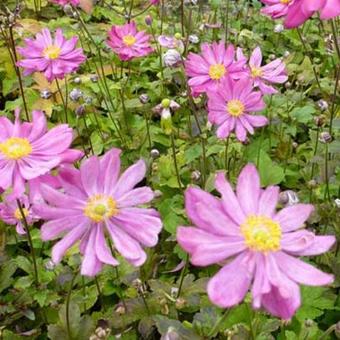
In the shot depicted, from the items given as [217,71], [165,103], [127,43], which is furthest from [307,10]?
[127,43]

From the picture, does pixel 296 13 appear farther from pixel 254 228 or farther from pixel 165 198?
pixel 165 198

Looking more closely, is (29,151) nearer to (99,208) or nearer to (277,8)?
(99,208)

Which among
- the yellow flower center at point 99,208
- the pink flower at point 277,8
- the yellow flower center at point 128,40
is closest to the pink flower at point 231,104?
the pink flower at point 277,8

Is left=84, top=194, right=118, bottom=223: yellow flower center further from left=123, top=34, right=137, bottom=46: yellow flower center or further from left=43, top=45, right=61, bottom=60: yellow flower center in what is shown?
left=123, top=34, right=137, bottom=46: yellow flower center

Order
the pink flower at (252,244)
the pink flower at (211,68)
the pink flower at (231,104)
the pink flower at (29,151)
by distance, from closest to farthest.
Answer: the pink flower at (252,244)
the pink flower at (29,151)
the pink flower at (231,104)
the pink flower at (211,68)

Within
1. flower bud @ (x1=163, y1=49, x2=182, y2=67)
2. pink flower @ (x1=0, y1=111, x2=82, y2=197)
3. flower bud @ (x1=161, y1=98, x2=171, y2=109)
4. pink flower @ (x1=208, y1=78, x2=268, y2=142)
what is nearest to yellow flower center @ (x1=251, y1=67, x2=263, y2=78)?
pink flower @ (x1=208, y1=78, x2=268, y2=142)

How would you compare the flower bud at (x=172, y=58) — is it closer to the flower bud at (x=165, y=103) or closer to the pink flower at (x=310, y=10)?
the flower bud at (x=165, y=103)

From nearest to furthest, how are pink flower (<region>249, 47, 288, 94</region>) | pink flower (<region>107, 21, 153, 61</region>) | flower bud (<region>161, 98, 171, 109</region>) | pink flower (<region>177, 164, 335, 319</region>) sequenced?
pink flower (<region>177, 164, 335, 319</region>) < flower bud (<region>161, 98, 171, 109</region>) < pink flower (<region>249, 47, 288, 94</region>) < pink flower (<region>107, 21, 153, 61</region>)
